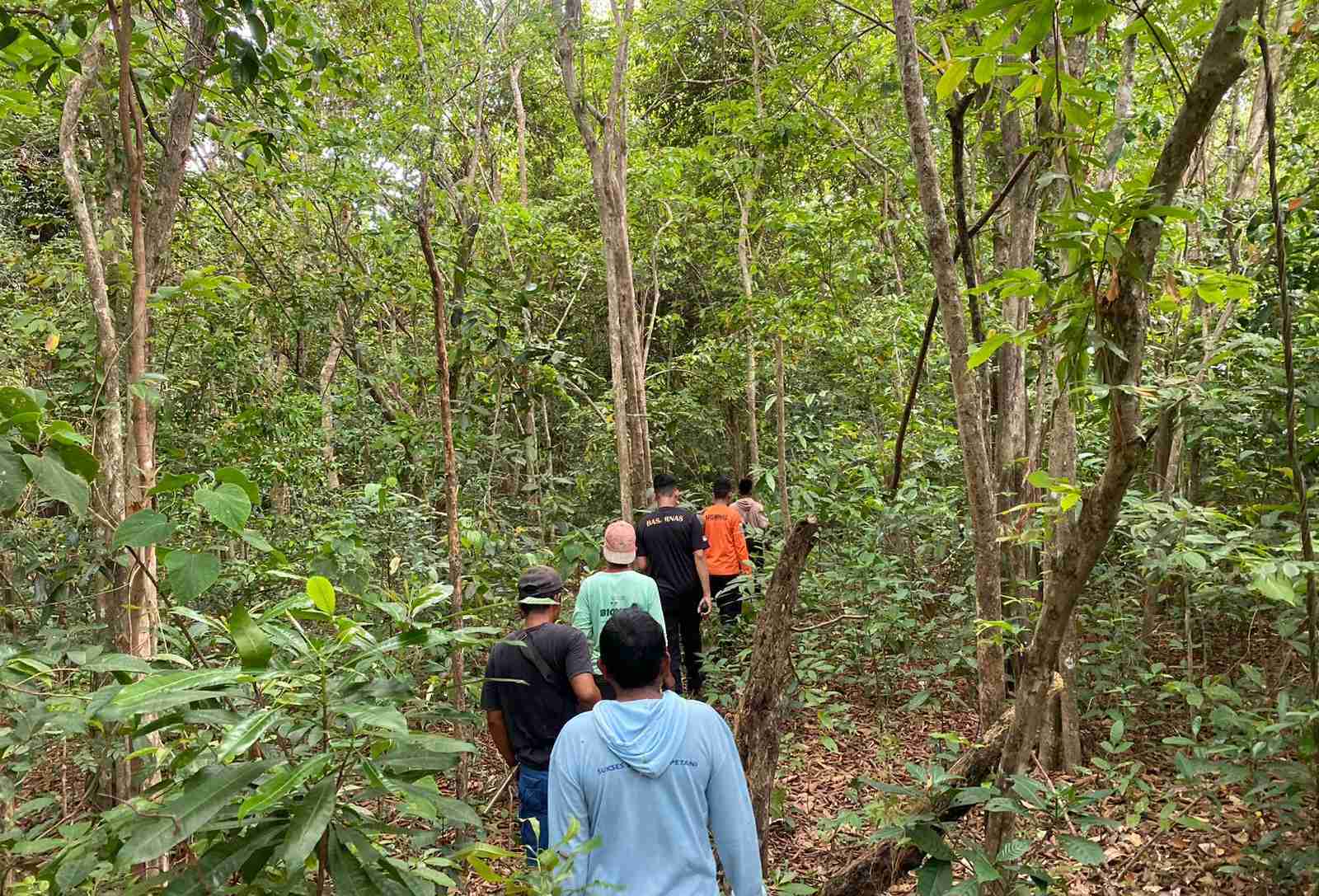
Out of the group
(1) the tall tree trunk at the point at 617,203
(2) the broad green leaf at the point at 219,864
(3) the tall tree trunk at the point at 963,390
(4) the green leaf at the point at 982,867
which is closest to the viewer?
(2) the broad green leaf at the point at 219,864

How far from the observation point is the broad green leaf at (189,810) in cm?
160

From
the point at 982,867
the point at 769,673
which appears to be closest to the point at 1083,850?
the point at 982,867

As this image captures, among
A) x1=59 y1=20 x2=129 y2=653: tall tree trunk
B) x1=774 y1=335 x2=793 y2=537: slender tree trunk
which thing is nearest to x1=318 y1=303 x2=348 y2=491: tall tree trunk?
x1=774 y1=335 x2=793 y2=537: slender tree trunk

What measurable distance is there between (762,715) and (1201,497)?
4.38 meters

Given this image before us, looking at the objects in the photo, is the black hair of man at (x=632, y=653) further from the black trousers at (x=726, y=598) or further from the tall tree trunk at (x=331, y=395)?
the tall tree trunk at (x=331, y=395)

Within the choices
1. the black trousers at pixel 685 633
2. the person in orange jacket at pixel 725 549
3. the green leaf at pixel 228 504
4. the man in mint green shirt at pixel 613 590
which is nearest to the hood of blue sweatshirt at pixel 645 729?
the green leaf at pixel 228 504

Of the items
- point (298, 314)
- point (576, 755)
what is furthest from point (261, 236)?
point (576, 755)

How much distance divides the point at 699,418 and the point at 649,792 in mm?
11143

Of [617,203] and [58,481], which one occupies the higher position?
[617,203]

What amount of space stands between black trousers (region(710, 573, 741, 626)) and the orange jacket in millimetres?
72

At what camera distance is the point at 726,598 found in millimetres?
6938

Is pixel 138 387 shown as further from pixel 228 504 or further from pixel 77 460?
pixel 228 504

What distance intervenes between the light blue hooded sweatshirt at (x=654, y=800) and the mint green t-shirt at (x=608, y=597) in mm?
2277

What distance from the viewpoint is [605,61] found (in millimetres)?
9555
